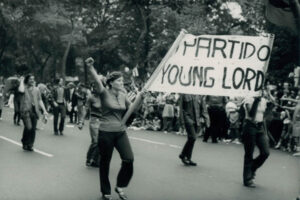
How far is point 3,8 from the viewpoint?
144 ft

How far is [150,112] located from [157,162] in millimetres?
12908

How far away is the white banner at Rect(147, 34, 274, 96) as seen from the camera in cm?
816

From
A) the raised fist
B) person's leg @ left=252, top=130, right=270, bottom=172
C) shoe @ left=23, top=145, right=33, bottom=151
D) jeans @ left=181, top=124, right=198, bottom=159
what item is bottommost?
shoe @ left=23, top=145, right=33, bottom=151

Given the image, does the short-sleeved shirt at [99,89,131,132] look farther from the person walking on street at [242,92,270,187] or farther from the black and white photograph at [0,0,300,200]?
the person walking on street at [242,92,270,187]

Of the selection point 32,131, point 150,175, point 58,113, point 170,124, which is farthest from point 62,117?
point 150,175

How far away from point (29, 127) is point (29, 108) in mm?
494

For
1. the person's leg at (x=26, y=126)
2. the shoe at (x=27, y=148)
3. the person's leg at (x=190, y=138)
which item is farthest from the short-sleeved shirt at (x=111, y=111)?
the shoe at (x=27, y=148)

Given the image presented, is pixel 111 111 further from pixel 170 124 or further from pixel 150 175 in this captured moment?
pixel 170 124

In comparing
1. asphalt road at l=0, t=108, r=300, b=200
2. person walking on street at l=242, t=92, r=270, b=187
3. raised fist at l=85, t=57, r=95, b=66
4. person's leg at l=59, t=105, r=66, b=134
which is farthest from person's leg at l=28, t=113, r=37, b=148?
raised fist at l=85, t=57, r=95, b=66

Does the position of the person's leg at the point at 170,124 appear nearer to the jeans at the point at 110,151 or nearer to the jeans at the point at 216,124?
the jeans at the point at 216,124

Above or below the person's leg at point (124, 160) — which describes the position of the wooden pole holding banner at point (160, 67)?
above

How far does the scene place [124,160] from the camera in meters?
8.23

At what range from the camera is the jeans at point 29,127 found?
14326 mm

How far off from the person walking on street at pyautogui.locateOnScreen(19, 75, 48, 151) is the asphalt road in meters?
0.40
